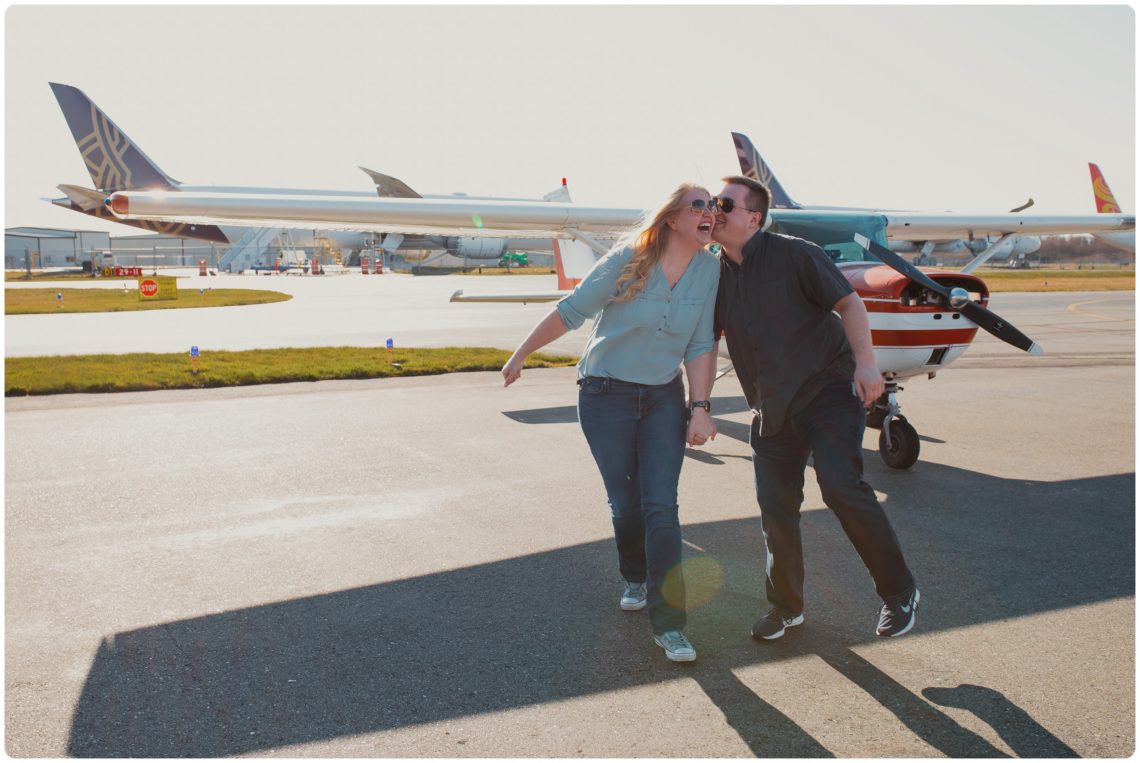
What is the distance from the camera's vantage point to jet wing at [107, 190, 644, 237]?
6.42m

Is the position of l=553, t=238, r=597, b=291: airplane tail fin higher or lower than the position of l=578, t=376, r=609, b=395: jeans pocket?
higher

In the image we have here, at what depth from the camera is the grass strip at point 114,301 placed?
80.2 feet

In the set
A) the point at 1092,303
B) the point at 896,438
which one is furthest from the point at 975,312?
the point at 1092,303

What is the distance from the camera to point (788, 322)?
3084 mm

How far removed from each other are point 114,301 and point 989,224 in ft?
88.4

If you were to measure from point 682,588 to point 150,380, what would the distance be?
8777 mm

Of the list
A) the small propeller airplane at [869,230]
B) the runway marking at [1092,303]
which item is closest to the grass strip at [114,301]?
the small propeller airplane at [869,230]

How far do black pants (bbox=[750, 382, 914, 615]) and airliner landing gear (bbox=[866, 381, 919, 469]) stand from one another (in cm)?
299

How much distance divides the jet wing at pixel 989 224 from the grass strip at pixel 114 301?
21.9 m

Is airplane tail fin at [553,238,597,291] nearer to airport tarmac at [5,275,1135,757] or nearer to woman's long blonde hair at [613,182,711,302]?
airport tarmac at [5,275,1135,757]

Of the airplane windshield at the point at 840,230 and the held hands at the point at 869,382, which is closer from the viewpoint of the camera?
the held hands at the point at 869,382

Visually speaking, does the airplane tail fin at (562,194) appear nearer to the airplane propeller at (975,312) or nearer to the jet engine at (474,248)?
the airplane propeller at (975,312)

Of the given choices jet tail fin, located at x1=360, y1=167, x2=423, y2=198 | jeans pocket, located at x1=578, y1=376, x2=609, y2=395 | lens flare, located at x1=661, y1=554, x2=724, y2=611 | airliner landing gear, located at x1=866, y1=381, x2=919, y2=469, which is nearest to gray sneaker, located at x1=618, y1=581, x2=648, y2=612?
lens flare, located at x1=661, y1=554, x2=724, y2=611

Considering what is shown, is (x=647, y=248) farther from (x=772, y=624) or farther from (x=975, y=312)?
(x=975, y=312)
